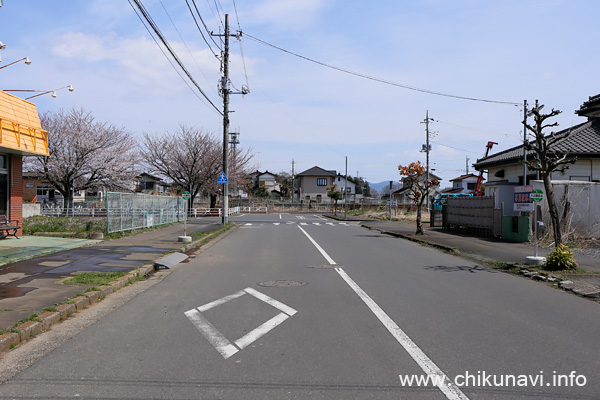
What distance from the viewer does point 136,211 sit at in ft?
73.1

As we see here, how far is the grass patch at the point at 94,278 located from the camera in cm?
885

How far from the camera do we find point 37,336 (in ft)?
19.1

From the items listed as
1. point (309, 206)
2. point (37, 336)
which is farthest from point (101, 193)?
point (37, 336)

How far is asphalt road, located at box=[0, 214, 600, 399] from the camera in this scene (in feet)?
13.9

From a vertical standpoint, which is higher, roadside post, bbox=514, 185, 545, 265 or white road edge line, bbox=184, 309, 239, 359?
roadside post, bbox=514, 185, 545, 265

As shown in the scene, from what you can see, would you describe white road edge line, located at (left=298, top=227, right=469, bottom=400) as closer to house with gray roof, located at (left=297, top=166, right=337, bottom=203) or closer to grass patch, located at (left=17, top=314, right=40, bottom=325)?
grass patch, located at (left=17, top=314, right=40, bottom=325)

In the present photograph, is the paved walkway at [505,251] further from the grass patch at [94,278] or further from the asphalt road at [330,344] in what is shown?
the grass patch at [94,278]

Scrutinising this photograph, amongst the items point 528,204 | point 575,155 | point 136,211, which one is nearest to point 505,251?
point 528,204

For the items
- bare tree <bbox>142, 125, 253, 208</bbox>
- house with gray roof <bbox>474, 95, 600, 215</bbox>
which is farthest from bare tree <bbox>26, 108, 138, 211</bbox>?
house with gray roof <bbox>474, 95, 600, 215</bbox>

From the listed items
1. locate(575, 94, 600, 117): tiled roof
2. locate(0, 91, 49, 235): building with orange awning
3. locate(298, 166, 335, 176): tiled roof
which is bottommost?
locate(0, 91, 49, 235): building with orange awning

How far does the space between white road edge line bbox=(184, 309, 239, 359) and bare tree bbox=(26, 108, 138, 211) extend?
37199 mm

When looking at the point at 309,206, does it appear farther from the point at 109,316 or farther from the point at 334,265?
the point at 109,316

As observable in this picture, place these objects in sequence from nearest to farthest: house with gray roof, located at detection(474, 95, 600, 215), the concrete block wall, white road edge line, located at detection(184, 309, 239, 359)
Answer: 1. white road edge line, located at detection(184, 309, 239, 359)
2. the concrete block wall
3. house with gray roof, located at detection(474, 95, 600, 215)

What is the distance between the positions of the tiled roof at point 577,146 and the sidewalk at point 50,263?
55.8 ft
